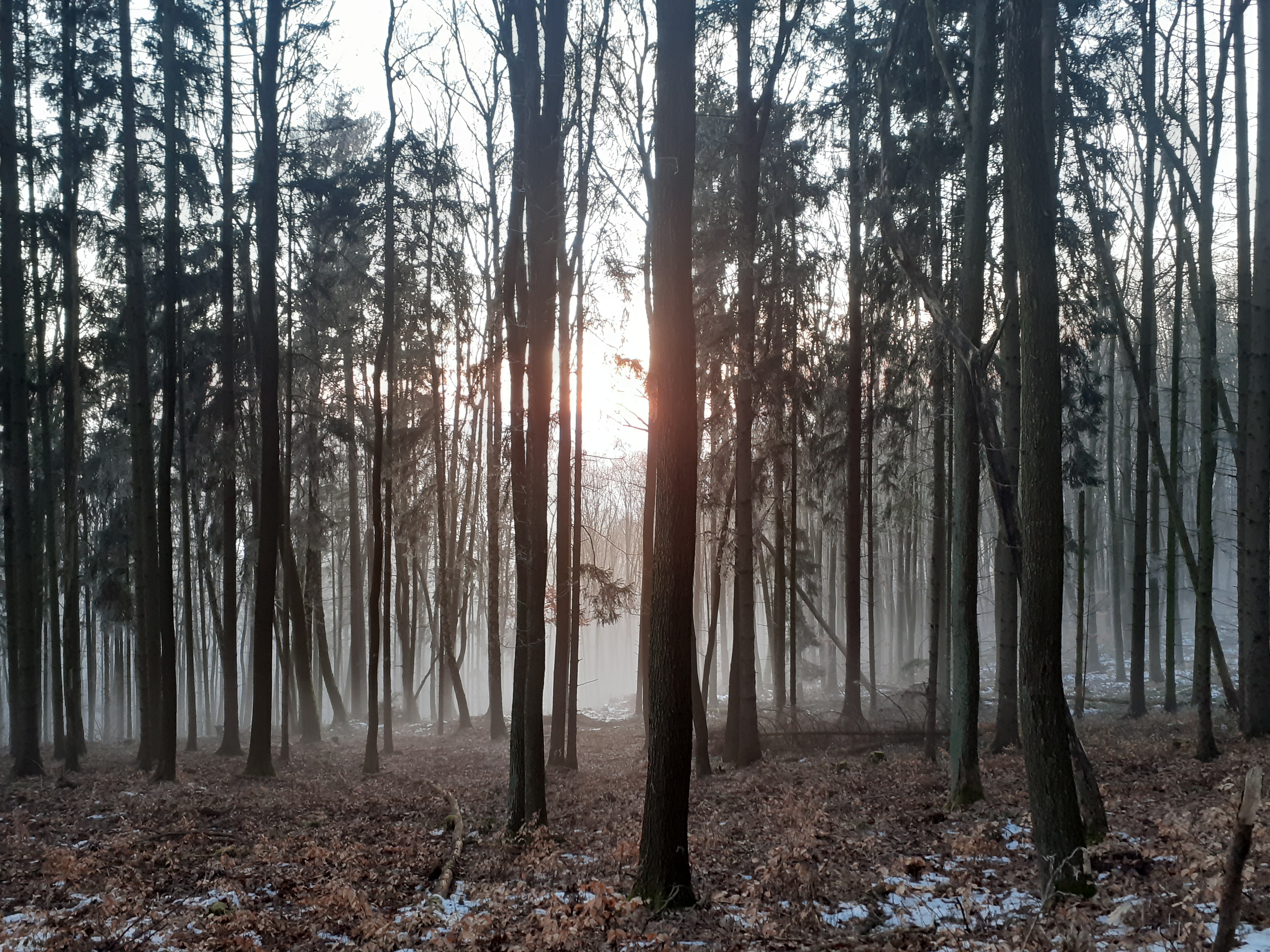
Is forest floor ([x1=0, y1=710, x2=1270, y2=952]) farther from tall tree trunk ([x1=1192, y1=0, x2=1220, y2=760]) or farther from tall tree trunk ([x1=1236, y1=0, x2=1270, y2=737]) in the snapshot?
tall tree trunk ([x1=1192, y1=0, x2=1220, y2=760])

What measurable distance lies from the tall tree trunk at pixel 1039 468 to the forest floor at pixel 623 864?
0.72 metres

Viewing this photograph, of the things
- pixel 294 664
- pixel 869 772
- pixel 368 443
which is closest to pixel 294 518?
pixel 368 443

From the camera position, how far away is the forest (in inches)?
241

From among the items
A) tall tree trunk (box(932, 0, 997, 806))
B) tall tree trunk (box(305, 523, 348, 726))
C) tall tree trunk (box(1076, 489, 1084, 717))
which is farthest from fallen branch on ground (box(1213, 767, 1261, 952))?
tall tree trunk (box(305, 523, 348, 726))

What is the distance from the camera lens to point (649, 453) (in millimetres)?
13117

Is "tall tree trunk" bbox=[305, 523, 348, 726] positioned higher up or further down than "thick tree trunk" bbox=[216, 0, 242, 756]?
further down

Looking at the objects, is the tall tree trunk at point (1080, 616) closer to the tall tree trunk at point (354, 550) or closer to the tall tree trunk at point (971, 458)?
the tall tree trunk at point (971, 458)

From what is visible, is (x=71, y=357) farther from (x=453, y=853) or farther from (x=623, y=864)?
(x=623, y=864)

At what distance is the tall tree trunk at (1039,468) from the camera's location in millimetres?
5844

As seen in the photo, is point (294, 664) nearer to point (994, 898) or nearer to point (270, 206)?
point (270, 206)

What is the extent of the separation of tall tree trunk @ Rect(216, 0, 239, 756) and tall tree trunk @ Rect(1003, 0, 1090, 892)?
13.9 meters

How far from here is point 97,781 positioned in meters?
13.1

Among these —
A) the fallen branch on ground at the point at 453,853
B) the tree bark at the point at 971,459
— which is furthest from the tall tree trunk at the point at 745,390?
the fallen branch on ground at the point at 453,853

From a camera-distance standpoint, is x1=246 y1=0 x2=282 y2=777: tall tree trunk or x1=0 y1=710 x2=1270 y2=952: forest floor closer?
x1=0 y1=710 x2=1270 y2=952: forest floor
